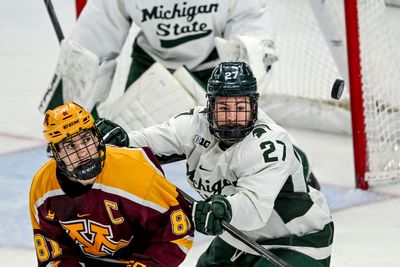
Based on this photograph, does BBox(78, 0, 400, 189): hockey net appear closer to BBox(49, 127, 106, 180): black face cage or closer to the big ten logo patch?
the big ten logo patch

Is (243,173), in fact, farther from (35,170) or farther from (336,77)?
(336,77)

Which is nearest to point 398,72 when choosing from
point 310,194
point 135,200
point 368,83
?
point 368,83

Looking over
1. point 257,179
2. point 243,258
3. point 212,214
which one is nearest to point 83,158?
point 212,214

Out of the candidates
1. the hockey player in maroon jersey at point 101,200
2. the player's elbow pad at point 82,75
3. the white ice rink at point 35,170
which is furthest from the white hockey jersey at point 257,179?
the player's elbow pad at point 82,75

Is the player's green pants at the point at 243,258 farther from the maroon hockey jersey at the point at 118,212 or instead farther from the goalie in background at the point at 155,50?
the goalie in background at the point at 155,50

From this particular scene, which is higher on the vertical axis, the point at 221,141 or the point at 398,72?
the point at 221,141

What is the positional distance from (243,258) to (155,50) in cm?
180

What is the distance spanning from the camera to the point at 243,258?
3.58 metres

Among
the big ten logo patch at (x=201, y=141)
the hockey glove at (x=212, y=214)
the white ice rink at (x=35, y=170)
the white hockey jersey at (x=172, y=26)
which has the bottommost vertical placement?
the white ice rink at (x=35, y=170)

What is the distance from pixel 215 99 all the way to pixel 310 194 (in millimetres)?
378

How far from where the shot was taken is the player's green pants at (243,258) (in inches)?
136

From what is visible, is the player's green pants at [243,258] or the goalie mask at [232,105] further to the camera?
the player's green pants at [243,258]

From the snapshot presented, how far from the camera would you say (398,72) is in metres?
5.63

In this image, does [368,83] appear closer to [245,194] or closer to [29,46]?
[245,194]
